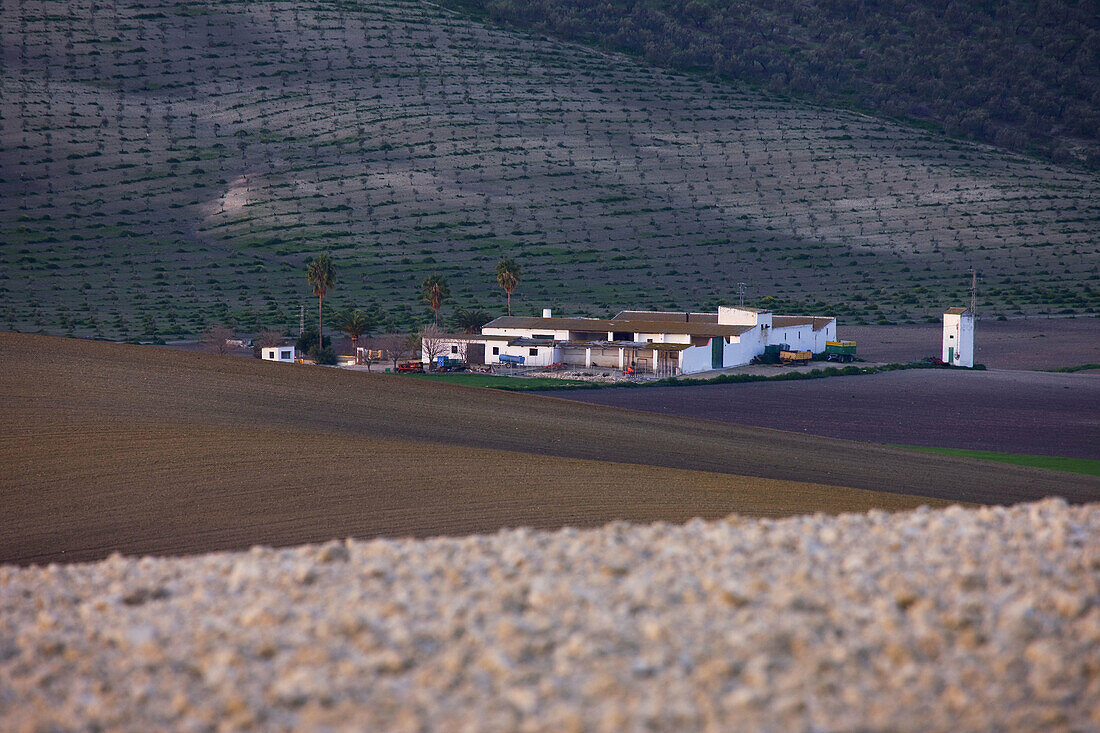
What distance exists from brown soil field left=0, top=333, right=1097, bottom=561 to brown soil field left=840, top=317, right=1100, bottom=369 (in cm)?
4076

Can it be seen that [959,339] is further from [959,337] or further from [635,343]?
[635,343]

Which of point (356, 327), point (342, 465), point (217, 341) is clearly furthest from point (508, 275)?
point (342, 465)

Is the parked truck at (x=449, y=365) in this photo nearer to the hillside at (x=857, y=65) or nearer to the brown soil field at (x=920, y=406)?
the brown soil field at (x=920, y=406)

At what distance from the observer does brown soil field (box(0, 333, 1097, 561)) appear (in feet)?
61.9

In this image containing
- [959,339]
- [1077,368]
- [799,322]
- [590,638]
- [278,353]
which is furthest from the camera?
[799,322]

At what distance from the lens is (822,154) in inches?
5453

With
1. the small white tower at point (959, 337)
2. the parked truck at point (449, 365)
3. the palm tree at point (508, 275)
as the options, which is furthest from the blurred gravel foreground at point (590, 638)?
the palm tree at point (508, 275)

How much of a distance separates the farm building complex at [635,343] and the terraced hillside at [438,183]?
1894 centimetres

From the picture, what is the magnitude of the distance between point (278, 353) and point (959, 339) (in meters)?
41.0

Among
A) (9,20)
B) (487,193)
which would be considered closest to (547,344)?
(487,193)

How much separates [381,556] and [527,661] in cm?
261

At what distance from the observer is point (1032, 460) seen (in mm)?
35469

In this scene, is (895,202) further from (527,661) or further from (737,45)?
(527,661)

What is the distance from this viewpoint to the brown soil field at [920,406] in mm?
41438
